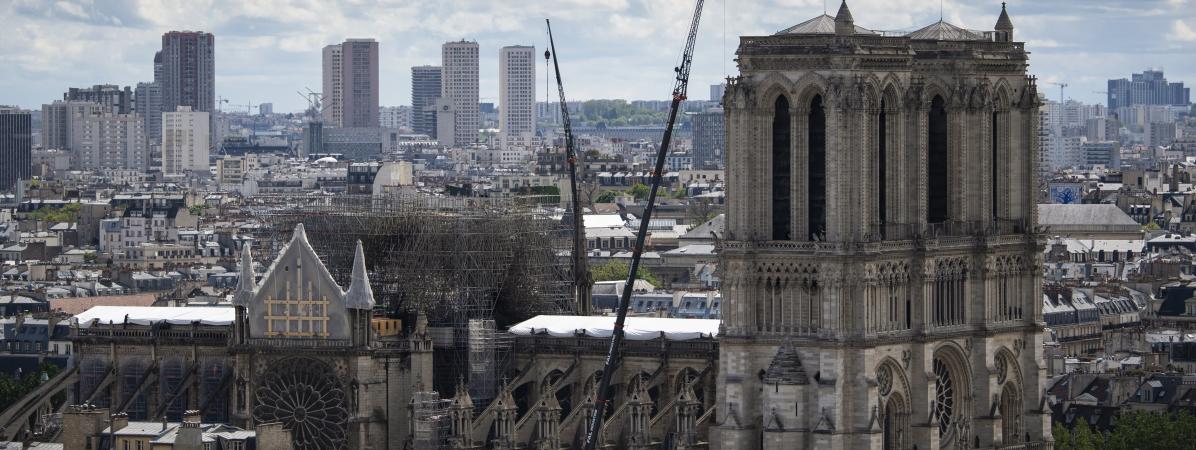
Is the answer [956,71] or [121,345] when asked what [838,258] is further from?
[121,345]

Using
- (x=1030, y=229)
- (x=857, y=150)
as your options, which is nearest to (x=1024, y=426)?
(x=1030, y=229)

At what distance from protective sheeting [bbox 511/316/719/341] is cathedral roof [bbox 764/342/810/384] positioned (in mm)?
11241

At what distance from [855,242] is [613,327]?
19.2m

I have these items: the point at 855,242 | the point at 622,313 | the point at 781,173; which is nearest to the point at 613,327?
the point at 622,313

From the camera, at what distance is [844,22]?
135 m

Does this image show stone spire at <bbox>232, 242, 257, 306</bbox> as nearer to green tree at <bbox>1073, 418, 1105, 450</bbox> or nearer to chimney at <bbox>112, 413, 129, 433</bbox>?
chimney at <bbox>112, 413, 129, 433</bbox>

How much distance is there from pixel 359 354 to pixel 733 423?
1886 centimetres

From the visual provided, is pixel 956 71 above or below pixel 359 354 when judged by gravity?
above

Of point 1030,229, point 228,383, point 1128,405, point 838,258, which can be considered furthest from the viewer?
point 1128,405

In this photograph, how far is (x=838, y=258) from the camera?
13375 centimetres

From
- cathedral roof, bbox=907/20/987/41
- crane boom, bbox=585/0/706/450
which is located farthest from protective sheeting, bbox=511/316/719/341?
cathedral roof, bbox=907/20/987/41

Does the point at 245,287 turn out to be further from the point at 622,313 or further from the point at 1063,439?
the point at 1063,439

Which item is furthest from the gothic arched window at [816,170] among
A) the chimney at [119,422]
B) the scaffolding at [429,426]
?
the chimney at [119,422]

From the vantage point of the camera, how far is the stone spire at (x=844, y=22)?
5315 inches
